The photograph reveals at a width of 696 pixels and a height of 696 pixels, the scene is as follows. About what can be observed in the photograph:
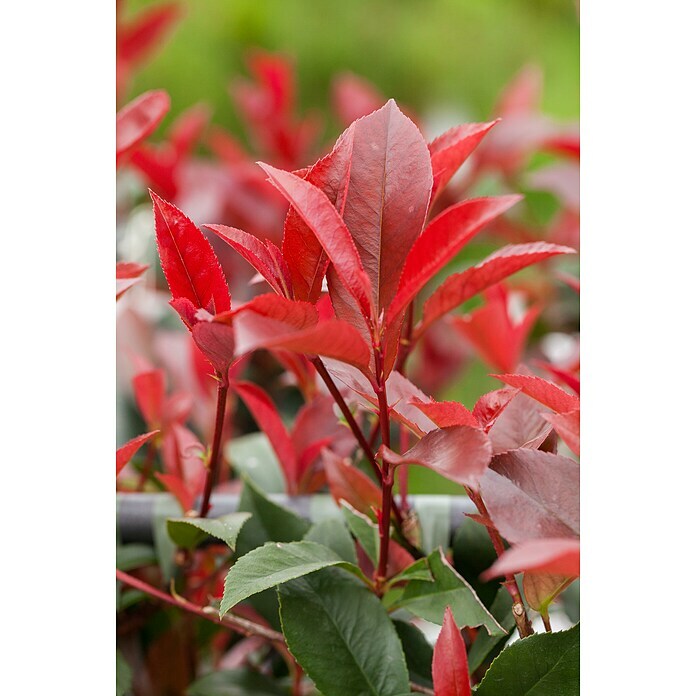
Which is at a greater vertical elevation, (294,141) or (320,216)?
(294,141)

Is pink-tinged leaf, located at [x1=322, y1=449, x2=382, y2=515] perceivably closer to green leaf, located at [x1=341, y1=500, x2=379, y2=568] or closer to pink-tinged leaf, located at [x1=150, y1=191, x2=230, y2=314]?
green leaf, located at [x1=341, y1=500, x2=379, y2=568]

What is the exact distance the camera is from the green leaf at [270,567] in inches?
10.7

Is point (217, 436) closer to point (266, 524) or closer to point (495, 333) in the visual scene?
point (266, 524)

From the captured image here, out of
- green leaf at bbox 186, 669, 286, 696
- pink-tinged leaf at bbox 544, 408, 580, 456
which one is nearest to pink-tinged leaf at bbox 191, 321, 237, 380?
pink-tinged leaf at bbox 544, 408, 580, 456

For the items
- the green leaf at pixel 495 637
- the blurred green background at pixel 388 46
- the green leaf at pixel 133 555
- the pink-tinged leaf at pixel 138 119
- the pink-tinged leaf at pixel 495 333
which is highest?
the blurred green background at pixel 388 46

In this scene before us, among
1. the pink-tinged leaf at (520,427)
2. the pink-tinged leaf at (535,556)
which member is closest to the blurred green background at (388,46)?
the pink-tinged leaf at (520,427)

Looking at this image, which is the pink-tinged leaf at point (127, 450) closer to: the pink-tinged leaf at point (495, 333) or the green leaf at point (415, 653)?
the green leaf at point (415, 653)

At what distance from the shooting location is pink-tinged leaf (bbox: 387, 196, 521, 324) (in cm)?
27

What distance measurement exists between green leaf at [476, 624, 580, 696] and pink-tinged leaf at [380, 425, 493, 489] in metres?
0.07

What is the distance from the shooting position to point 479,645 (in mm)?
343

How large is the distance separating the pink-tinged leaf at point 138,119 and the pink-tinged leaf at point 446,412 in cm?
20

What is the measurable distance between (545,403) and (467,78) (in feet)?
4.38
